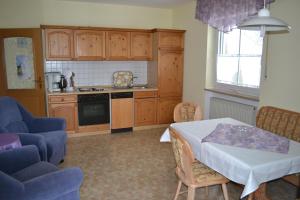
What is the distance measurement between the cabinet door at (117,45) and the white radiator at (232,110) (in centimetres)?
191

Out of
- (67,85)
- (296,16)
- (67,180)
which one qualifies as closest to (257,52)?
(296,16)

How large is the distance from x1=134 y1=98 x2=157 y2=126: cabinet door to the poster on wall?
6.44 feet

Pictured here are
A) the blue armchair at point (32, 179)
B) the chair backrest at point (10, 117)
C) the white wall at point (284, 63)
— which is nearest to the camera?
the blue armchair at point (32, 179)

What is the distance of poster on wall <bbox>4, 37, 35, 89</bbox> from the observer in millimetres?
4445

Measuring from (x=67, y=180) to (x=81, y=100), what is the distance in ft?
9.13

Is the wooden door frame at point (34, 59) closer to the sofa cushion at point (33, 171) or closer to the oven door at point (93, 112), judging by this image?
the oven door at point (93, 112)

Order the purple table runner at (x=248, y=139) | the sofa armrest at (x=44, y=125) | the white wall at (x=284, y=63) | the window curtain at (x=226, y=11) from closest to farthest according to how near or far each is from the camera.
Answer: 1. the purple table runner at (x=248, y=139)
2. the white wall at (x=284, y=63)
3. the window curtain at (x=226, y=11)
4. the sofa armrest at (x=44, y=125)

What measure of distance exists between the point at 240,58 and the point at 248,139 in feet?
6.48

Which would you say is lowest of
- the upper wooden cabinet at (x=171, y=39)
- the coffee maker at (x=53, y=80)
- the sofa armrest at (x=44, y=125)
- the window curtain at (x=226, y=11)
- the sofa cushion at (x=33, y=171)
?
the sofa cushion at (x=33, y=171)

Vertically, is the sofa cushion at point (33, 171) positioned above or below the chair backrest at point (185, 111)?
below

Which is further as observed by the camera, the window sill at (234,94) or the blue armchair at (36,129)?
the window sill at (234,94)

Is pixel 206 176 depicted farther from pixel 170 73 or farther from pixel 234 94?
pixel 170 73

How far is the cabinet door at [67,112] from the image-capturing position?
14.7 ft

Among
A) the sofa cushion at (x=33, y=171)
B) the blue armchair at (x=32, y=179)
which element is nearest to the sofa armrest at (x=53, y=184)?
the blue armchair at (x=32, y=179)
